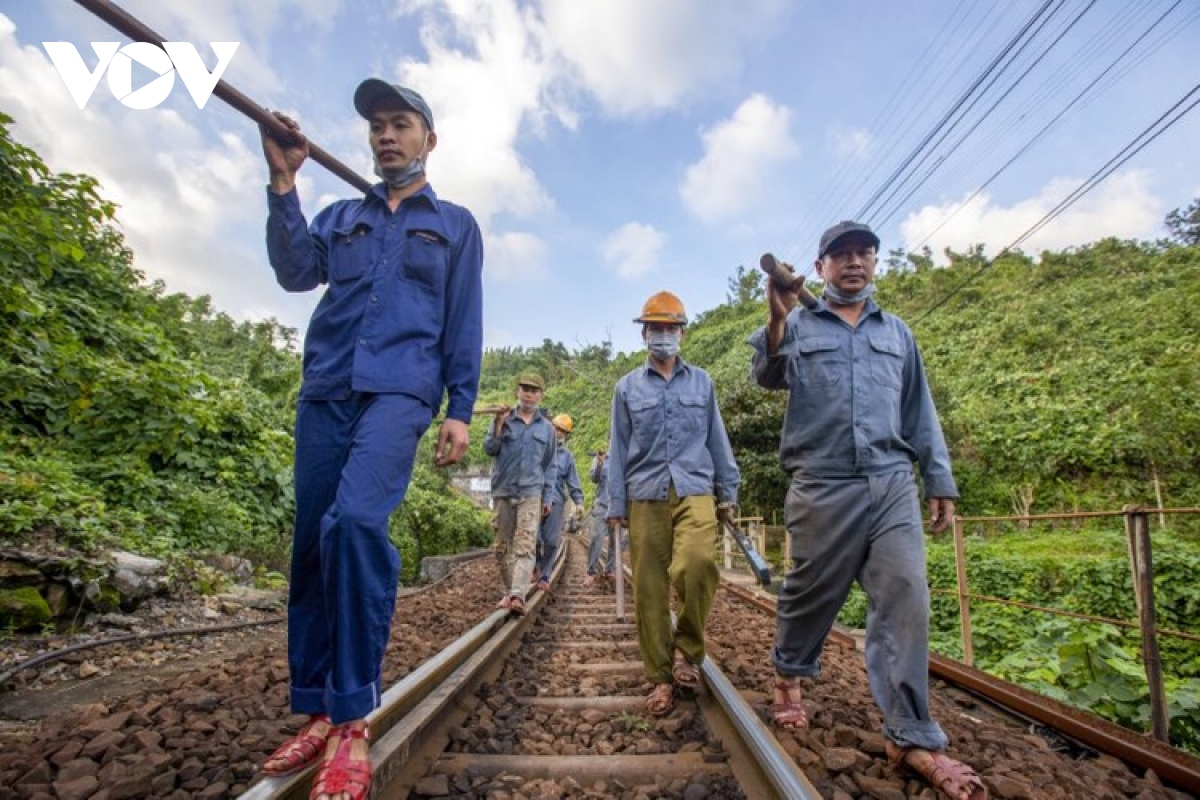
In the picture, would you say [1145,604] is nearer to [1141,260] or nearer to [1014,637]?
[1014,637]

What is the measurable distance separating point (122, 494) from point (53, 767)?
5348mm

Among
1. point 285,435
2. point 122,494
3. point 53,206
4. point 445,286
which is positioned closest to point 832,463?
point 445,286

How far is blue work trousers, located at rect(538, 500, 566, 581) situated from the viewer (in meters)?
7.79

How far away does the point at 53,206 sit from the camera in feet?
14.9

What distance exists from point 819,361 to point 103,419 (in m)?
7.66

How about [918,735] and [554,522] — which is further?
[554,522]

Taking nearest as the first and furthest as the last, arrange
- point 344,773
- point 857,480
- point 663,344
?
point 344,773 < point 857,480 < point 663,344

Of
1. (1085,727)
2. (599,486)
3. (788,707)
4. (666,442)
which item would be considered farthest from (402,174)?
(599,486)

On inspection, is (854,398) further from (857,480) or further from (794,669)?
(794,669)

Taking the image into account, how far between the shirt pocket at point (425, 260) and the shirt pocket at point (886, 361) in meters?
1.80

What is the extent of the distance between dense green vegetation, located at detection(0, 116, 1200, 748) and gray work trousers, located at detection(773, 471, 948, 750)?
2.38 metres

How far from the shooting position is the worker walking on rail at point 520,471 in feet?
19.9

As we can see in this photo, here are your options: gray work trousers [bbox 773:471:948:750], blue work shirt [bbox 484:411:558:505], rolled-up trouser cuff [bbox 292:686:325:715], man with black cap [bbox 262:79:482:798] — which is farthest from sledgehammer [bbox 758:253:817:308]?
blue work shirt [bbox 484:411:558:505]

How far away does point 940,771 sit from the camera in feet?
6.71
